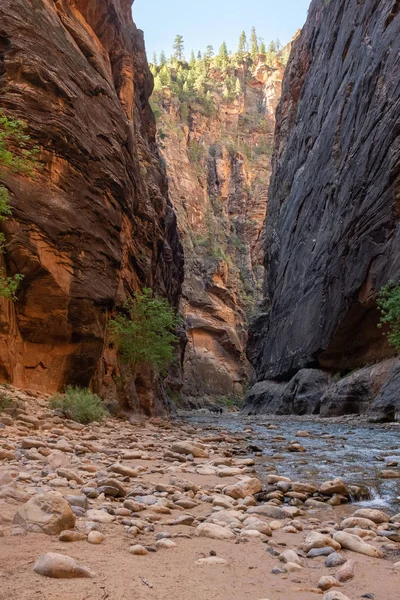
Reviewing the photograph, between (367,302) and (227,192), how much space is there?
7020 centimetres

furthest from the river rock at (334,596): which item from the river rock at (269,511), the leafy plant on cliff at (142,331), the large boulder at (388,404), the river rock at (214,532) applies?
the leafy plant on cliff at (142,331)

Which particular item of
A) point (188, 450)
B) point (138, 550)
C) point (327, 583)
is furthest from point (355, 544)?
point (188, 450)

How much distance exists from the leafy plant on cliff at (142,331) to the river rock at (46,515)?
1512 cm

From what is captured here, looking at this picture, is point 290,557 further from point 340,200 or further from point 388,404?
point 340,200

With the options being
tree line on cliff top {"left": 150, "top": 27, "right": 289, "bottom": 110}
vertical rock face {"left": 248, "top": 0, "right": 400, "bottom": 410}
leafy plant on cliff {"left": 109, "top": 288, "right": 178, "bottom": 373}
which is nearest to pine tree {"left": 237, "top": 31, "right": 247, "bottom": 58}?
tree line on cliff top {"left": 150, "top": 27, "right": 289, "bottom": 110}

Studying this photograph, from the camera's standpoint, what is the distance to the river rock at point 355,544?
3355 millimetres

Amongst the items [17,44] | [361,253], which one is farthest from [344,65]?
[17,44]

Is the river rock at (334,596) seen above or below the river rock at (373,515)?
above

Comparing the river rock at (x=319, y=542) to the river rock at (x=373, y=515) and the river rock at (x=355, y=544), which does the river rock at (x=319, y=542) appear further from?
the river rock at (x=373, y=515)

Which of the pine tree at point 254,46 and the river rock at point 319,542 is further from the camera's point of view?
the pine tree at point 254,46

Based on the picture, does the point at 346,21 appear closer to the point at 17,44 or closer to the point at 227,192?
the point at 17,44

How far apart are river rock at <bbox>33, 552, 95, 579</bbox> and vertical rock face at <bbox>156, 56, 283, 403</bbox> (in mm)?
55384

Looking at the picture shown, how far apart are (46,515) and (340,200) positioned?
89.8 ft

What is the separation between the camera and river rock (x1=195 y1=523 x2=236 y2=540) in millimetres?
3625
